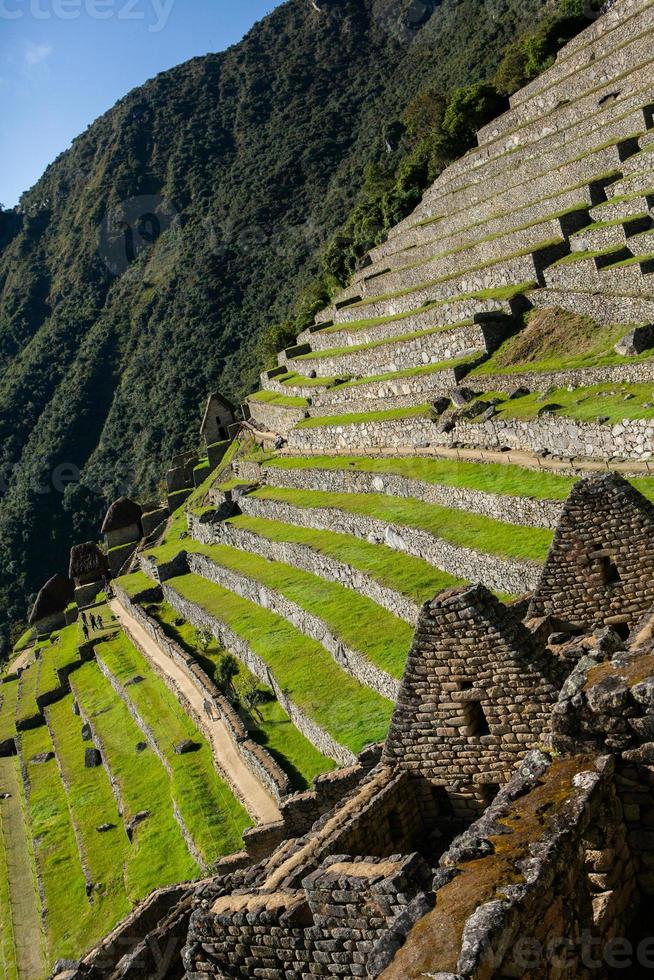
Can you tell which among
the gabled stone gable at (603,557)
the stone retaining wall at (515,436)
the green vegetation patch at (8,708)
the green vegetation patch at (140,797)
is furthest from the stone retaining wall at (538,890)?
the green vegetation patch at (8,708)

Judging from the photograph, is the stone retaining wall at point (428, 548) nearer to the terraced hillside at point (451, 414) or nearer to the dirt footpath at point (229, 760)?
the terraced hillside at point (451, 414)

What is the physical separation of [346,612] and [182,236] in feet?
319

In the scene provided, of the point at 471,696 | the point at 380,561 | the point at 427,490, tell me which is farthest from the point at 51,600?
the point at 471,696

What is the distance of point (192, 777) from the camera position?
17.8 m

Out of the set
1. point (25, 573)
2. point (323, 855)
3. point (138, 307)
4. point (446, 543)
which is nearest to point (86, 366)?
point (138, 307)

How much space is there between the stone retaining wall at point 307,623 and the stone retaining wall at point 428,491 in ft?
12.5

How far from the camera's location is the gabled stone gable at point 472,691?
6.42m

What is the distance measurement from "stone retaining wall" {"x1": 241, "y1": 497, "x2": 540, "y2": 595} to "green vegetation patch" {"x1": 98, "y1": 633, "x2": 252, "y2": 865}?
5845 mm

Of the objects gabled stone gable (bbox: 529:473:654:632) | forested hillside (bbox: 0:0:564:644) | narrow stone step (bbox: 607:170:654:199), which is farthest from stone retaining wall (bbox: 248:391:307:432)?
gabled stone gable (bbox: 529:473:654:632)

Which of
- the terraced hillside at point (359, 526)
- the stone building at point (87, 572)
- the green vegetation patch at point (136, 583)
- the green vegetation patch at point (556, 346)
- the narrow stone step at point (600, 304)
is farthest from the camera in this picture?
the stone building at point (87, 572)

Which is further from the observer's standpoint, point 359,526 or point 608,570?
point 359,526

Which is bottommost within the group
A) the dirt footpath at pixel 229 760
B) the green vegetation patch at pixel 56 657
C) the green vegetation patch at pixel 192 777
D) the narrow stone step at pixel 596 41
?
the green vegetation patch at pixel 56 657

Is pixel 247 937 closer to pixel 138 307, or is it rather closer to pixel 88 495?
pixel 88 495

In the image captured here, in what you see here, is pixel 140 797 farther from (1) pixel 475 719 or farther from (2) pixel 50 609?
(2) pixel 50 609
